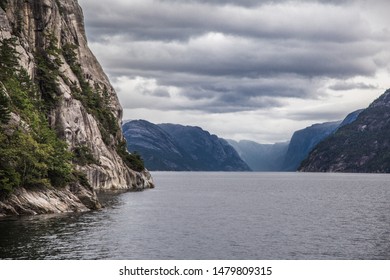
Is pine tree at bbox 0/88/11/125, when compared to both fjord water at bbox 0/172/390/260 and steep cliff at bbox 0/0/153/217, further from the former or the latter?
fjord water at bbox 0/172/390/260

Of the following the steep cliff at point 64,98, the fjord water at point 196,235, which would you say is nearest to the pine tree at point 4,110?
the steep cliff at point 64,98

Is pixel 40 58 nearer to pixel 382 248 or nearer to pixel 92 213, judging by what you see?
pixel 92 213

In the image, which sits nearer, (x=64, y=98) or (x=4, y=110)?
(x=4, y=110)

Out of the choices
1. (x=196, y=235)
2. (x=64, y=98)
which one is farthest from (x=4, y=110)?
(x=64, y=98)

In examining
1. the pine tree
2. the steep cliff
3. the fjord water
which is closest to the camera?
the fjord water

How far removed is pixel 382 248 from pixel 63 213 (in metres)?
46.2

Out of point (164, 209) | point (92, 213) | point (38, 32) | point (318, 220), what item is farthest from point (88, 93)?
point (318, 220)

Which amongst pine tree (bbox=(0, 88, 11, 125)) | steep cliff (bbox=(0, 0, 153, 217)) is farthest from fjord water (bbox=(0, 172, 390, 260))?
pine tree (bbox=(0, 88, 11, 125))

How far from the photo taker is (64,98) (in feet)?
446

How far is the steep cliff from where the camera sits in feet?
319

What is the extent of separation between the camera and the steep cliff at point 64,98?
9731 centimetres

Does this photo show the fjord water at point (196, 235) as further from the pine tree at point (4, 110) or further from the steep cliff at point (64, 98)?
the pine tree at point (4, 110)

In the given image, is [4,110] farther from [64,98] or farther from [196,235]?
[64,98]
